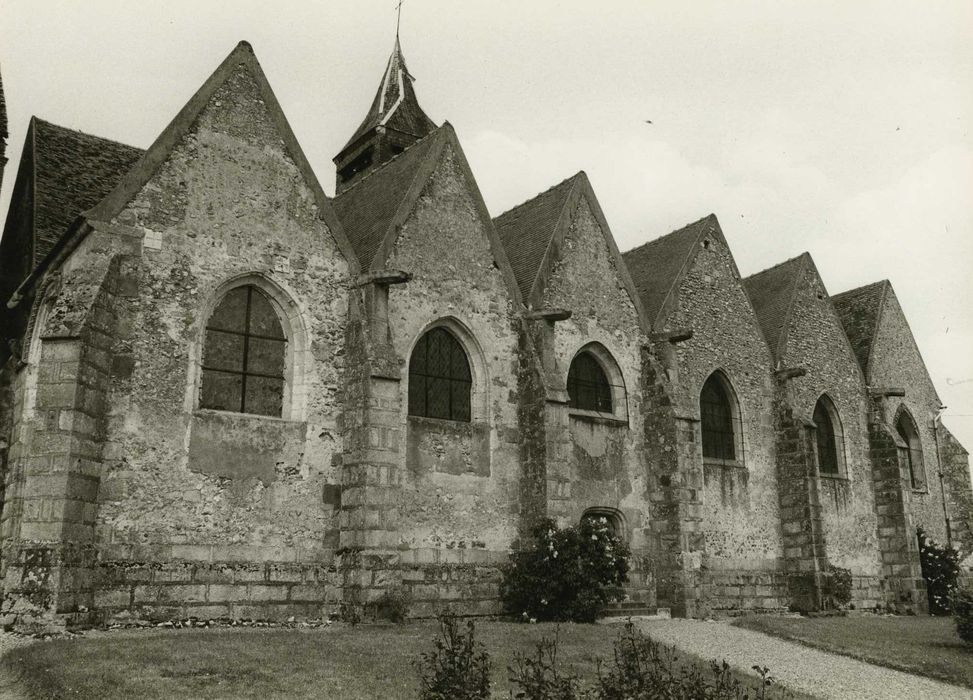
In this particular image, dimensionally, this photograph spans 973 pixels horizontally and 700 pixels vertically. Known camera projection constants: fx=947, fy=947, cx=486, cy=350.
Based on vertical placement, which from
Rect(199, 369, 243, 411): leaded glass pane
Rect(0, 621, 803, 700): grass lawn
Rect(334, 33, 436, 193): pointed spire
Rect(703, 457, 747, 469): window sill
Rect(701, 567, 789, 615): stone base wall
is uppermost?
Answer: Rect(334, 33, 436, 193): pointed spire

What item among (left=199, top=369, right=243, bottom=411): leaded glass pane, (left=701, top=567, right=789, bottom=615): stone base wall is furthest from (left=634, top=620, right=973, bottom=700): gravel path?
(left=199, top=369, right=243, bottom=411): leaded glass pane

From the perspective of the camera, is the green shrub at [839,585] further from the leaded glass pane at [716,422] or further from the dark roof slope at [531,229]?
the dark roof slope at [531,229]

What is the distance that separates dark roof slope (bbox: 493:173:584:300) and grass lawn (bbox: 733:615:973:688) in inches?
316

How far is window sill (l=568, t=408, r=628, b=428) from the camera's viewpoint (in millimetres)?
19000

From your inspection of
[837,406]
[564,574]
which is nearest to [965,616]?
[564,574]

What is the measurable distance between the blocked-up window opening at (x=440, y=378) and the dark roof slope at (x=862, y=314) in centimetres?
1353

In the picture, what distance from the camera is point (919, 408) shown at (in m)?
27.3

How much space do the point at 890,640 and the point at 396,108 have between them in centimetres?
2167

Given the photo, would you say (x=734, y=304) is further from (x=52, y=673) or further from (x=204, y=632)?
(x=52, y=673)

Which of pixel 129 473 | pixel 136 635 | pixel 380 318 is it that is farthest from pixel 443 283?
pixel 136 635

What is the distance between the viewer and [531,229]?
21.1 meters

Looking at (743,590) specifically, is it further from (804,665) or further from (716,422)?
(804,665)

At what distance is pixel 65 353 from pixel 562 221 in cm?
1052

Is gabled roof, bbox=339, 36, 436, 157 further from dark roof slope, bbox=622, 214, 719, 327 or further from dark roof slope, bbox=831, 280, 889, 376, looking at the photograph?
dark roof slope, bbox=831, 280, 889, 376
